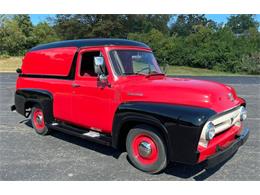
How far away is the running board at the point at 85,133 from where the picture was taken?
5333mm

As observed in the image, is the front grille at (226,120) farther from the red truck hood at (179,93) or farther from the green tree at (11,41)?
the green tree at (11,41)

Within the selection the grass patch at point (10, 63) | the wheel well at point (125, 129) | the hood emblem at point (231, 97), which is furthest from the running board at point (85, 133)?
the grass patch at point (10, 63)

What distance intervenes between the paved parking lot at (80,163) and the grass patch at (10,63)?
28728 millimetres

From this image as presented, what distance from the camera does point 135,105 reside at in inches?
187

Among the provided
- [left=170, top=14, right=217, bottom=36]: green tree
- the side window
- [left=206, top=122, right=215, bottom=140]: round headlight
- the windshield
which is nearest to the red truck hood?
the windshield

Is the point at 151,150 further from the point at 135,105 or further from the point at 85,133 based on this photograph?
the point at 85,133

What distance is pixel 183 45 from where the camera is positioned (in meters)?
33.4

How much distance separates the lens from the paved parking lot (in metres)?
4.78

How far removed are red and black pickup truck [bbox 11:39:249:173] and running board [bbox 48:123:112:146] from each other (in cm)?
2

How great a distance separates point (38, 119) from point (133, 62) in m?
3.13

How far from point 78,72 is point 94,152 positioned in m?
1.66

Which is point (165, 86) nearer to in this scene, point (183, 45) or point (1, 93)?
point (1, 93)

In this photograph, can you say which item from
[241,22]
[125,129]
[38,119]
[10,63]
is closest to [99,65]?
[125,129]

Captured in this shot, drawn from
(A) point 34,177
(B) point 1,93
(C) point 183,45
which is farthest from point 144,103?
(C) point 183,45
